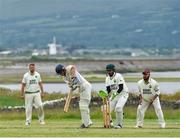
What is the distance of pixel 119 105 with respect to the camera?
28.4 metres

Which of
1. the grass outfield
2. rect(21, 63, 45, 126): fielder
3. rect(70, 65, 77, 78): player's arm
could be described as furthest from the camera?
rect(21, 63, 45, 126): fielder

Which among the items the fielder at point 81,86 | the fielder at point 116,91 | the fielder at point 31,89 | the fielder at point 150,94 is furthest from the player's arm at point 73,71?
the fielder at point 31,89

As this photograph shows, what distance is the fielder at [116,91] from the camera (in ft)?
93.1

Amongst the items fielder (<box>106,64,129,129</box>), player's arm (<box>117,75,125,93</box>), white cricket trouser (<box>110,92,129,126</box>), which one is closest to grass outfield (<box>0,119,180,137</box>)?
white cricket trouser (<box>110,92,129,126</box>)

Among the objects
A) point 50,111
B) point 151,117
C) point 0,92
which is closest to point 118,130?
point 151,117

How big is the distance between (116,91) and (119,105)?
48 cm

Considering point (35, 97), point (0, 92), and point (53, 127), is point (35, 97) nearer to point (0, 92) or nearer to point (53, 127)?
point (53, 127)

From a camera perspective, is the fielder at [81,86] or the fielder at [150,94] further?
the fielder at [150,94]

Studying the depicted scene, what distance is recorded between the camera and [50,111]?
39.6m

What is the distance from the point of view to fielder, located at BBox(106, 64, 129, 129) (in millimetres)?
28391

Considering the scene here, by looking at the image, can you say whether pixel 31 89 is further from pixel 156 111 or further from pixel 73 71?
pixel 156 111

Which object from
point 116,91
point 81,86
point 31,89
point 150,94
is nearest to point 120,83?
point 116,91

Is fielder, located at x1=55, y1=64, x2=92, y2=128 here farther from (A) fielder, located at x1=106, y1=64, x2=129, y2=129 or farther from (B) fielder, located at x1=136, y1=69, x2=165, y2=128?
(B) fielder, located at x1=136, y1=69, x2=165, y2=128

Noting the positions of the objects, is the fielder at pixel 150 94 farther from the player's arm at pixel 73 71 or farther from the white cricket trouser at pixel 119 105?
the player's arm at pixel 73 71
